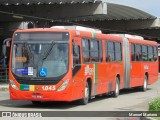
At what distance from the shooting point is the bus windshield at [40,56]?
17.5m

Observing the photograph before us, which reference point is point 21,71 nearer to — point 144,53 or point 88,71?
point 88,71

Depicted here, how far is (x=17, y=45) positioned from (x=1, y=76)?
18882mm

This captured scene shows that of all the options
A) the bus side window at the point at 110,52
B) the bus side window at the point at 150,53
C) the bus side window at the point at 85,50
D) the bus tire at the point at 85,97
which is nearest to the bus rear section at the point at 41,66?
the bus side window at the point at 85,50

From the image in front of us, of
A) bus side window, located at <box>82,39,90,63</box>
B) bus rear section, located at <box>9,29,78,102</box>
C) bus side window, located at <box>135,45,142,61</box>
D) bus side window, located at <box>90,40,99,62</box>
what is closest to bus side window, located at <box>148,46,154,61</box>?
bus side window, located at <box>135,45,142,61</box>

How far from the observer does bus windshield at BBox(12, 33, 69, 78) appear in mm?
17531

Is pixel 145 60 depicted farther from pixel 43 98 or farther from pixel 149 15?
pixel 149 15

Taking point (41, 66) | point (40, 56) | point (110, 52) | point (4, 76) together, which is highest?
point (110, 52)

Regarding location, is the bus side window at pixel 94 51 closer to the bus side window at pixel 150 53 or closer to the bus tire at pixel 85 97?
the bus tire at pixel 85 97

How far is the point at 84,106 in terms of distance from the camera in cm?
1859

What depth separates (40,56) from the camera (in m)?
17.7

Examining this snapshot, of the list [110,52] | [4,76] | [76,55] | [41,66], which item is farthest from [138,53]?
[4,76]

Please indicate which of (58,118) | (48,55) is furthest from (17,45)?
(58,118)

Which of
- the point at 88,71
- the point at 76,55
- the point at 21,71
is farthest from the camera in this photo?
the point at 88,71

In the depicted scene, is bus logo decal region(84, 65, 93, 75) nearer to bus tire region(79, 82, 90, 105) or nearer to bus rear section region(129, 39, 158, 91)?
bus tire region(79, 82, 90, 105)
